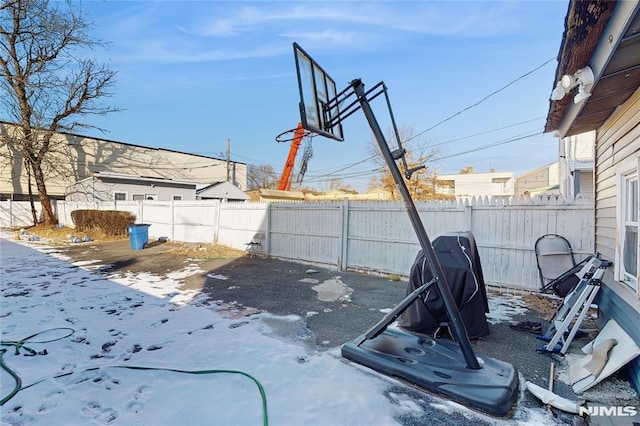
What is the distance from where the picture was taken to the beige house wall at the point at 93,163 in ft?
58.5

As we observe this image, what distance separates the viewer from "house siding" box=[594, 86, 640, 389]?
274 cm

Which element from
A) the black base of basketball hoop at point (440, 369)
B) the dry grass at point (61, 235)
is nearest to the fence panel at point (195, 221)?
the dry grass at point (61, 235)

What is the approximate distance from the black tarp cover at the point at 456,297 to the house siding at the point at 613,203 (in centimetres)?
119

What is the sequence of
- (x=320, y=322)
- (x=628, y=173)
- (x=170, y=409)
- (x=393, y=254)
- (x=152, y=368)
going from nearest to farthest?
(x=170, y=409), (x=152, y=368), (x=628, y=173), (x=320, y=322), (x=393, y=254)

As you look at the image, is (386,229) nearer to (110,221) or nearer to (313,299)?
(313,299)

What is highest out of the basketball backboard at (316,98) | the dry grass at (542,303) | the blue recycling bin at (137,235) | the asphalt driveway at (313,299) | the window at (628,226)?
the basketball backboard at (316,98)

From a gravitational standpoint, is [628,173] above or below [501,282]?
above

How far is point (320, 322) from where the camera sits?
396 centimetres

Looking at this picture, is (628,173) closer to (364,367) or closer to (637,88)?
(637,88)

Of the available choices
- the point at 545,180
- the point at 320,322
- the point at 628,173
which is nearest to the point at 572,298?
the point at 628,173

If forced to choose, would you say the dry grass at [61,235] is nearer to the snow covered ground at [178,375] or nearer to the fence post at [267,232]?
the fence post at [267,232]

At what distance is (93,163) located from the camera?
851 inches

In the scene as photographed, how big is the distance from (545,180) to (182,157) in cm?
3316

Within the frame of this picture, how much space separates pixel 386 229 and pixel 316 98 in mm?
4025
